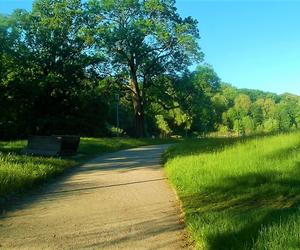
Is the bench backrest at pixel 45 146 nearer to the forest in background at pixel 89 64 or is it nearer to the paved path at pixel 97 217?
the paved path at pixel 97 217

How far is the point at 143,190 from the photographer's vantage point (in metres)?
11.3

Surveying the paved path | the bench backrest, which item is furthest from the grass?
the bench backrest

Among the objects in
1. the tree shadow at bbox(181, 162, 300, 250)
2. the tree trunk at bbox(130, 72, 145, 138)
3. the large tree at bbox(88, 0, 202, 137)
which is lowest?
the tree shadow at bbox(181, 162, 300, 250)

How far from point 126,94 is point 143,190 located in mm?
41284

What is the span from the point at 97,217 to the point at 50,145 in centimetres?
1234

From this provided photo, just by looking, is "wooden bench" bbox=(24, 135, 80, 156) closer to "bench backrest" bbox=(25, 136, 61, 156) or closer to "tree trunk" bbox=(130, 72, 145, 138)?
"bench backrest" bbox=(25, 136, 61, 156)

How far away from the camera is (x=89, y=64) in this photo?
165ft

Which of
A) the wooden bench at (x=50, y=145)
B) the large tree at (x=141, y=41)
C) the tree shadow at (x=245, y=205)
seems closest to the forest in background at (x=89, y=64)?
the large tree at (x=141, y=41)

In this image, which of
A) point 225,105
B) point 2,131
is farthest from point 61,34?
point 225,105

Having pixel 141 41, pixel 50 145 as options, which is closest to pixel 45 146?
pixel 50 145

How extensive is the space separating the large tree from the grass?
111ft

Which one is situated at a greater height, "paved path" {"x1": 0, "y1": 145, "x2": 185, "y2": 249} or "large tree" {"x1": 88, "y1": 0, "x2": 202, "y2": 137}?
"large tree" {"x1": 88, "y1": 0, "x2": 202, "y2": 137}

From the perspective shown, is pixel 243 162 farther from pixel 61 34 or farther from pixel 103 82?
pixel 61 34

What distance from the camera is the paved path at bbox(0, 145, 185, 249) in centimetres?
668
